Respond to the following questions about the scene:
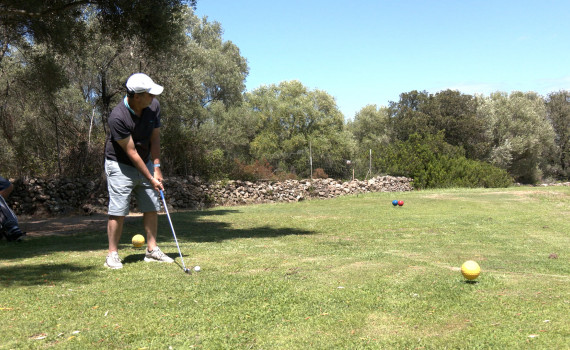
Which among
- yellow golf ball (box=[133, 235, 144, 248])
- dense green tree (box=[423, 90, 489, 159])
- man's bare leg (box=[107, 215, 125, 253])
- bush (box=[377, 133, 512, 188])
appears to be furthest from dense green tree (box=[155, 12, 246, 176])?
dense green tree (box=[423, 90, 489, 159])

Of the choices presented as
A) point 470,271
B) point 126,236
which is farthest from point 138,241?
point 470,271

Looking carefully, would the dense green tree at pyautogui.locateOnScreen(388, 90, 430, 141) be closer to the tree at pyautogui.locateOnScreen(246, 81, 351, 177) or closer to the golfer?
the tree at pyautogui.locateOnScreen(246, 81, 351, 177)

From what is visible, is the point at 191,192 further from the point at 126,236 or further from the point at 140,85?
the point at 140,85

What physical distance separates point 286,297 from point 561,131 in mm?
60833

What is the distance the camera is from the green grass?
3.23 meters

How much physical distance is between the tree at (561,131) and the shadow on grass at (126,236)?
54.3 metres

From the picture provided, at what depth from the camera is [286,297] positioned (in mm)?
4172

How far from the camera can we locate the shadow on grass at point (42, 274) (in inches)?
190

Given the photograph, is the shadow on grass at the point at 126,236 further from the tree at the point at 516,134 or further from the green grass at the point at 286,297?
the tree at the point at 516,134

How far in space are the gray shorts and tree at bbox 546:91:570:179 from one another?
58739 millimetres

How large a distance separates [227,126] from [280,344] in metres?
35.9

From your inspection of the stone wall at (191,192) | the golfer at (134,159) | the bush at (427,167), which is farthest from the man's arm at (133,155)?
the bush at (427,167)

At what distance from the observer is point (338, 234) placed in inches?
393

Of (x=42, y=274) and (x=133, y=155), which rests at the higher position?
(x=133, y=155)
